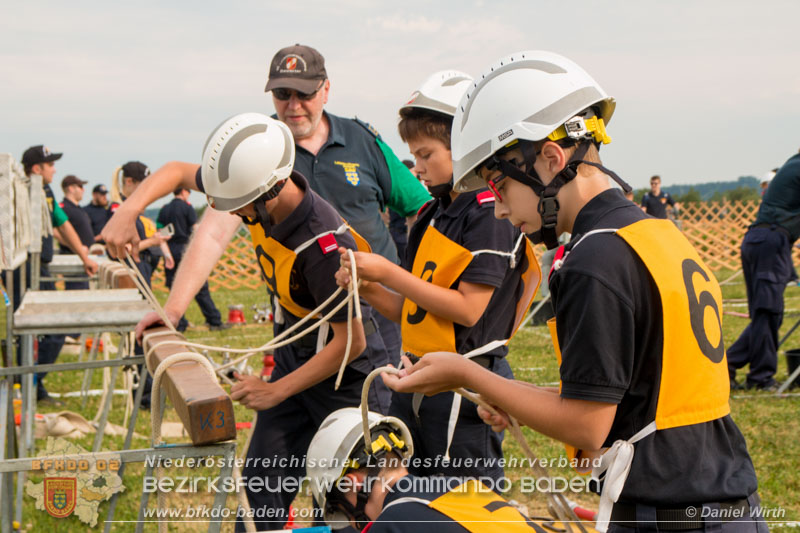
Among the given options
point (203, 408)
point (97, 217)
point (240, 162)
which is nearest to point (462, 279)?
point (240, 162)

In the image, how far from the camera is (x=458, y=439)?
10.1 ft

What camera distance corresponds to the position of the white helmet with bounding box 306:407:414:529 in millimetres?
2795

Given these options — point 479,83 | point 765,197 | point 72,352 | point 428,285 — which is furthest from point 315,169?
point 72,352

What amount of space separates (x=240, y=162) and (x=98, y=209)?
11567mm

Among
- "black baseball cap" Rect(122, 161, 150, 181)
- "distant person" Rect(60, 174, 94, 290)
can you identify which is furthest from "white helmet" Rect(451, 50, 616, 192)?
"distant person" Rect(60, 174, 94, 290)

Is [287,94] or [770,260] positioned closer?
[287,94]

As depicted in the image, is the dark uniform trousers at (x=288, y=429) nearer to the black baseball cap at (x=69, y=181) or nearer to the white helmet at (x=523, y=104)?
the white helmet at (x=523, y=104)

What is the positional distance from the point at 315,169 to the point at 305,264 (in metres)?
1.01

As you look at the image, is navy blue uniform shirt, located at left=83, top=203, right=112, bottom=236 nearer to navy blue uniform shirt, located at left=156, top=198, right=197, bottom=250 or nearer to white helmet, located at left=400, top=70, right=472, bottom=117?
navy blue uniform shirt, located at left=156, top=198, right=197, bottom=250

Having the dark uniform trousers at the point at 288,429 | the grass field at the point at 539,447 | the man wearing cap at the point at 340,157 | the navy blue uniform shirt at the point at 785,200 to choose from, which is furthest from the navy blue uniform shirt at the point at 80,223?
the navy blue uniform shirt at the point at 785,200

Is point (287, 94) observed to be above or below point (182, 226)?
above

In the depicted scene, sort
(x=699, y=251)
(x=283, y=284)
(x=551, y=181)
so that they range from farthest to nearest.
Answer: (x=699, y=251), (x=283, y=284), (x=551, y=181)

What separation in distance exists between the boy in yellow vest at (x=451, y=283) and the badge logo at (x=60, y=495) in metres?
1.20

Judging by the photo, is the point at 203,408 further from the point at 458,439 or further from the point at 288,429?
the point at 288,429
